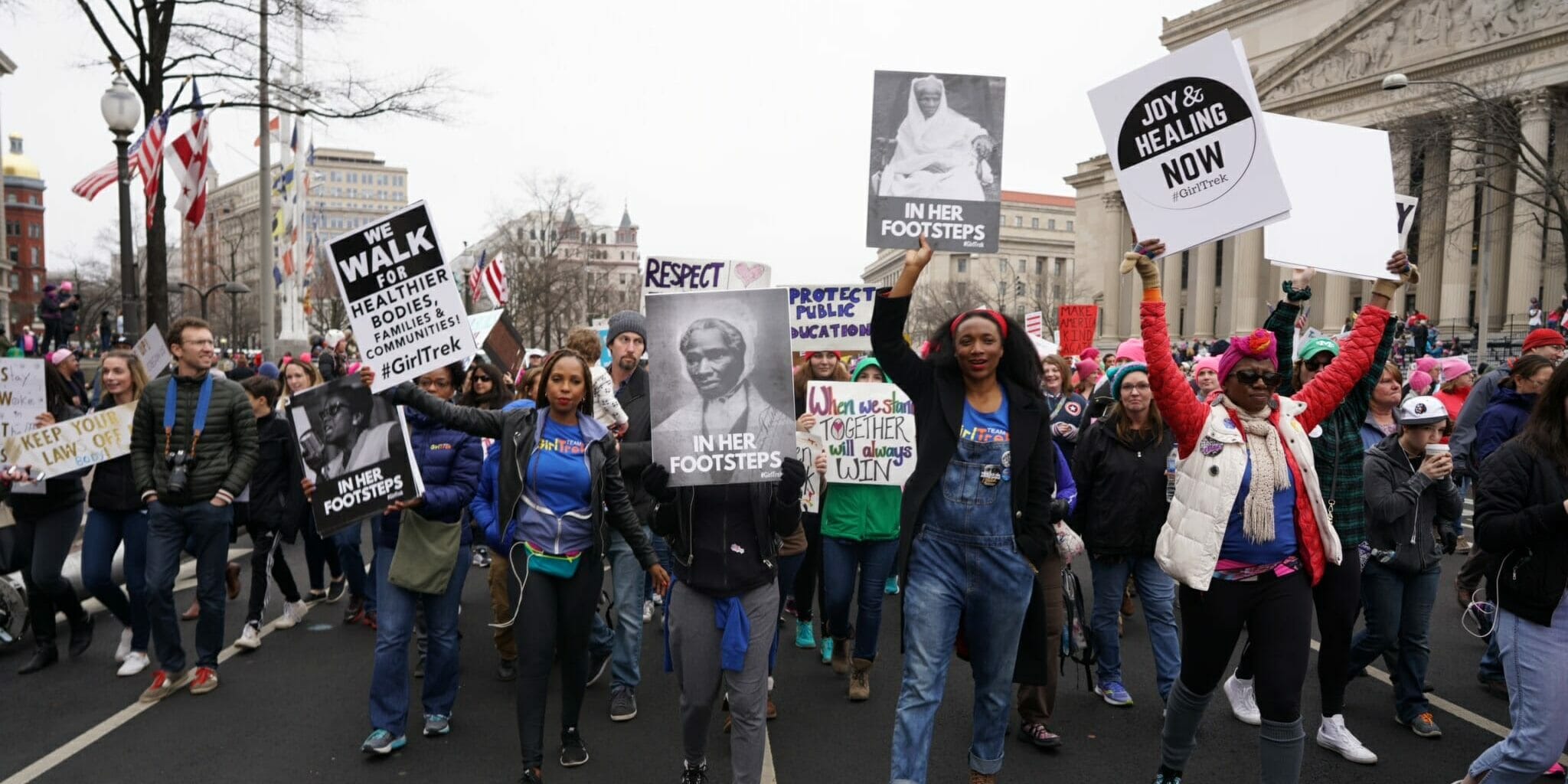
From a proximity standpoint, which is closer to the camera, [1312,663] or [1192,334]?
[1312,663]

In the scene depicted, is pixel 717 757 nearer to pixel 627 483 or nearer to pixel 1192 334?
pixel 627 483

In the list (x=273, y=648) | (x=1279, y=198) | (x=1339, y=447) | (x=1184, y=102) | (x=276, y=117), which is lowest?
(x=273, y=648)

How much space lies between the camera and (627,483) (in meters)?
5.90

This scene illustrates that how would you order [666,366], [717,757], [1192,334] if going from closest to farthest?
[666,366], [717,757], [1192,334]

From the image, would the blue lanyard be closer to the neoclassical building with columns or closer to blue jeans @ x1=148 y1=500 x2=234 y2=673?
blue jeans @ x1=148 y1=500 x2=234 y2=673

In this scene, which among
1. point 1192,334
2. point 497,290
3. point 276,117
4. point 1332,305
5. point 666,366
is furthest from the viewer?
point 1192,334

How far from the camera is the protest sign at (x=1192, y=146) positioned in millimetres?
4469

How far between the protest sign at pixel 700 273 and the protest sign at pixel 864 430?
3.24 m

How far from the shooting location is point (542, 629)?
4504 millimetres

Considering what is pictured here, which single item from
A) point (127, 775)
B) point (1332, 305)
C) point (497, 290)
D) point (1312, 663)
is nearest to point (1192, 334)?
point (1332, 305)

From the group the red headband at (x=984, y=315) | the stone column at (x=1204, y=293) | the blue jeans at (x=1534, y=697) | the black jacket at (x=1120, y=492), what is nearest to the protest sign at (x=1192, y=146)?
the red headband at (x=984, y=315)

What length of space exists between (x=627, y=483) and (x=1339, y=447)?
385cm

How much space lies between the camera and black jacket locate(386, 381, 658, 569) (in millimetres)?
4547

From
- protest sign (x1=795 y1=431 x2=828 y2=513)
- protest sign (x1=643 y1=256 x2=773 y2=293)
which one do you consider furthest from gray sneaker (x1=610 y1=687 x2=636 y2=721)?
protest sign (x1=643 y1=256 x2=773 y2=293)
